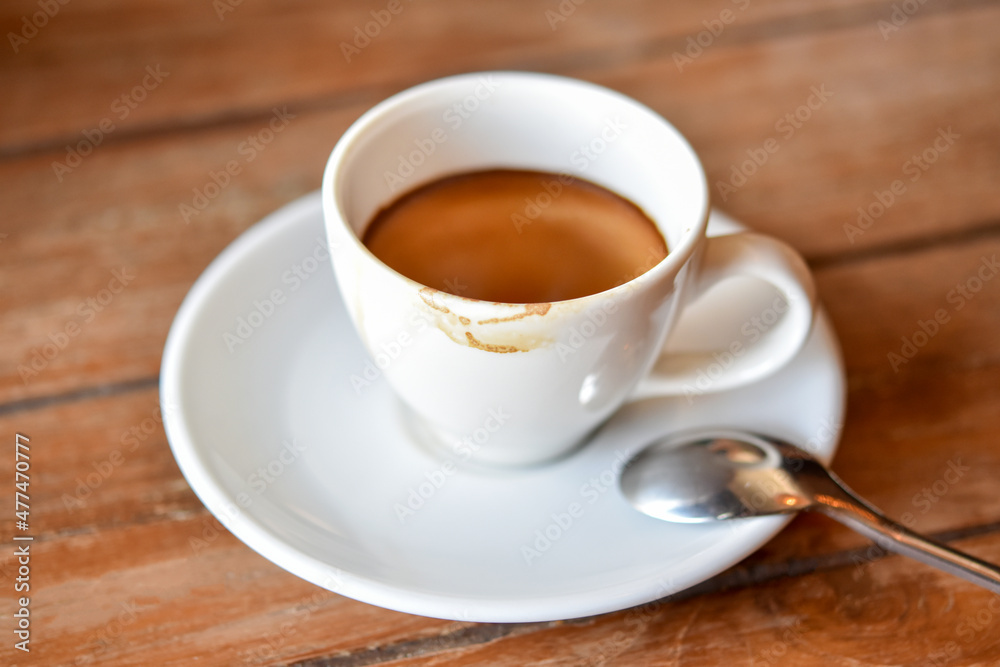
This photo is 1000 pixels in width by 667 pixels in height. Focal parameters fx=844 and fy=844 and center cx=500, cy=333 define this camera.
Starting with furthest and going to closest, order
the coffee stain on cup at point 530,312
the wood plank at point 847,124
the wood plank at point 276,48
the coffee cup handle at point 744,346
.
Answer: the wood plank at point 276,48 < the wood plank at point 847,124 < the coffee cup handle at point 744,346 < the coffee stain on cup at point 530,312

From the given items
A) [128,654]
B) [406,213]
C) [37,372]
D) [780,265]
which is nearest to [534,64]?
[406,213]

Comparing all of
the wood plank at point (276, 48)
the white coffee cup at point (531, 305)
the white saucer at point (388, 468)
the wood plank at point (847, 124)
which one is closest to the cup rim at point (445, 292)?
the white coffee cup at point (531, 305)

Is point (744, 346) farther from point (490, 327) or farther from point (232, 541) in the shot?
point (232, 541)

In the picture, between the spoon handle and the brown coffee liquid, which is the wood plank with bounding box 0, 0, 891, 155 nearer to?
the brown coffee liquid

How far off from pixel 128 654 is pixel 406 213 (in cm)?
47

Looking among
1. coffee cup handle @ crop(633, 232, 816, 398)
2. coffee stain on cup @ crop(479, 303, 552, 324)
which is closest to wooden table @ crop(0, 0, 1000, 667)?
coffee cup handle @ crop(633, 232, 816, 398)

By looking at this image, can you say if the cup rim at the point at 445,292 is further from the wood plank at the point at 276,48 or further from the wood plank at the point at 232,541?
the wood plank at the point at 276,48

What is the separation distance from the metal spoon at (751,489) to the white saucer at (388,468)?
15 millimetres

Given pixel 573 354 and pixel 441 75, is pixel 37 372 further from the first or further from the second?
pixel 441 75

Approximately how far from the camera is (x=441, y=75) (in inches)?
51.4

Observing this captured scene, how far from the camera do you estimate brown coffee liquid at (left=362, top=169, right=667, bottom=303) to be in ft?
2.74

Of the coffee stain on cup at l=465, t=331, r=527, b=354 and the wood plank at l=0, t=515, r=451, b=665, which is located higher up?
the coffee stain on cup at l=465, t=331, r=527, b=354

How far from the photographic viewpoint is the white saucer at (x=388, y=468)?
0.64m

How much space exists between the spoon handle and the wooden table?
0.25ft
